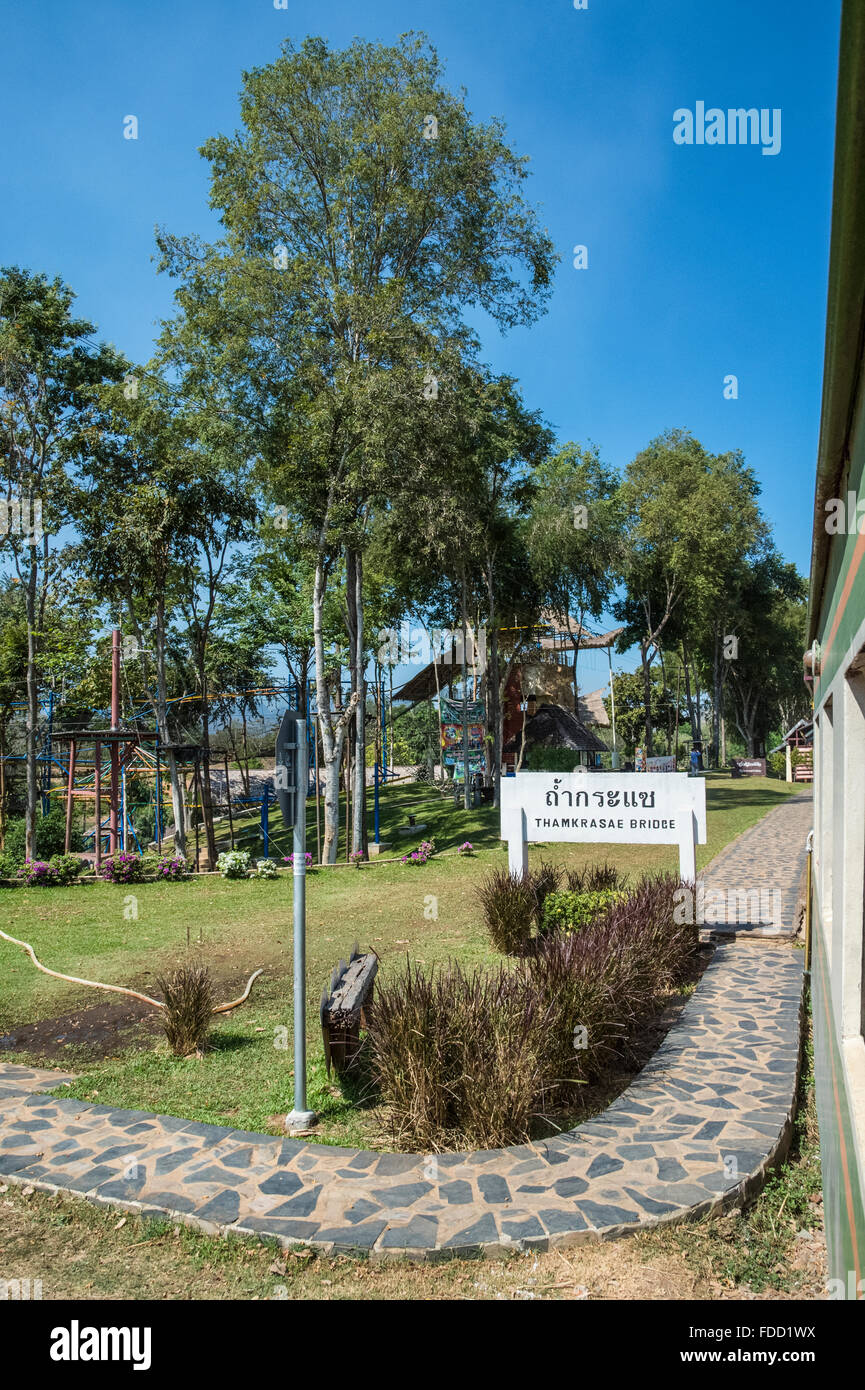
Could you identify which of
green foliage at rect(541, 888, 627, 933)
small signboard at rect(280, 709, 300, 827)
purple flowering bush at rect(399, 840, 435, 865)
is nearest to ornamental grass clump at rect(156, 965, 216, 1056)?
small signboard at rect(280, 709, 300, 827)

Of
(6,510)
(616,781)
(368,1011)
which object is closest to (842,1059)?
(368,1011)

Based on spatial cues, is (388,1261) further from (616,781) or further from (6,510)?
(6,510)

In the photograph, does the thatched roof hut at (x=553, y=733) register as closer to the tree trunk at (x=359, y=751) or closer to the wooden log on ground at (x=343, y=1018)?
the tree trunk at (x=359, y=751)

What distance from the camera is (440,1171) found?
4586 millimetres

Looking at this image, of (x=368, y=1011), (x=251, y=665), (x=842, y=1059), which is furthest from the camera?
(x=251, y=665)

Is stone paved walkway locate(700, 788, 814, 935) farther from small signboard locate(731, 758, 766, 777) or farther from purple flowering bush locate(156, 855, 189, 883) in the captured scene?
small signboard locate(731, 758, 766, 777)

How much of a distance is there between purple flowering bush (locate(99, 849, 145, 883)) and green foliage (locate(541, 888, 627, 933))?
28.3 ft

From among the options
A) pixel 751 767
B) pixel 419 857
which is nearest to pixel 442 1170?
pixel 419 857

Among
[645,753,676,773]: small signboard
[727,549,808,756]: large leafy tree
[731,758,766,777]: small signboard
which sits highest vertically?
[727,549,808,756]: large leafy tree

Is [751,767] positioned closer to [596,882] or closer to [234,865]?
[234,865]

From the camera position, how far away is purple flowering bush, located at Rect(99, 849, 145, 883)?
15430 millimetres

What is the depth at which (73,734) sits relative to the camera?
659 inches

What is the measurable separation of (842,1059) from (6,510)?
19737 mm

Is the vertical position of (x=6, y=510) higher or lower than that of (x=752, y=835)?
higher
